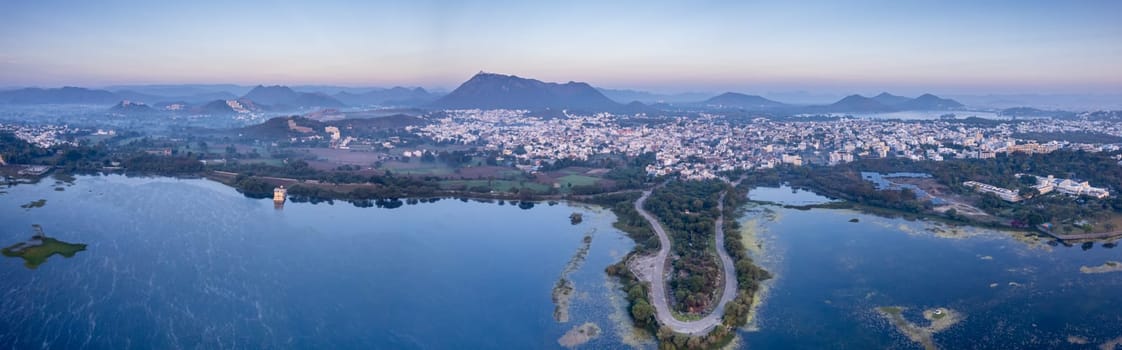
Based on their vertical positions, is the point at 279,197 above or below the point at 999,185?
below

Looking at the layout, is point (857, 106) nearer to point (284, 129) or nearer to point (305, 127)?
point (305, 127)

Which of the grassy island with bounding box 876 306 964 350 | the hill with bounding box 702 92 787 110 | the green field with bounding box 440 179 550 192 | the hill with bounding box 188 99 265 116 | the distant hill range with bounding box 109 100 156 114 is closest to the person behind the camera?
the grassy island with bounding box 876 306 964 350

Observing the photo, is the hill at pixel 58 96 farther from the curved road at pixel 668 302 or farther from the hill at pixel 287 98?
the curved road at pixel 668 302

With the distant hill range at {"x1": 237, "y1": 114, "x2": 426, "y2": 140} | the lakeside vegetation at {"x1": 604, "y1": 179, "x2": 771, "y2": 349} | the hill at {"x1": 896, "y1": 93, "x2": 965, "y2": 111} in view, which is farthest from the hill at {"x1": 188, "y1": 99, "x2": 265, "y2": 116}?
the hill at {"x1": 896, "y1": 93, "x2": 965, "y2": 111}

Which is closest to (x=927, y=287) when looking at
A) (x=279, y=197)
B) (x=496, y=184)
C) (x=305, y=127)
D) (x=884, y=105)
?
(x=496, y=184)

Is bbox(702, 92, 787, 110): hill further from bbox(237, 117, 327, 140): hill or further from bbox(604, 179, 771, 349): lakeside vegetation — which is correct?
bbox(604, 179, 771, 349): lakeside vegetation

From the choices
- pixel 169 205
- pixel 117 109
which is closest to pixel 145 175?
pixel 169 205
